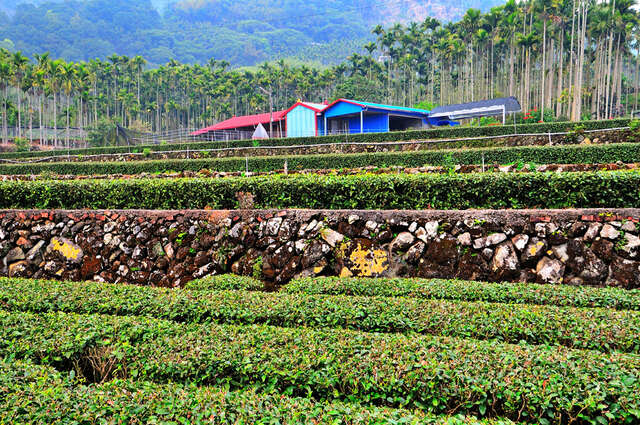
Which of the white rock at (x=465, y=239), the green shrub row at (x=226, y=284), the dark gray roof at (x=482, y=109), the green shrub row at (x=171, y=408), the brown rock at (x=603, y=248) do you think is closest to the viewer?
the green shrub row at (x=171, y=408)

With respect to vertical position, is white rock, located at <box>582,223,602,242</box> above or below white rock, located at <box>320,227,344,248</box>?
above

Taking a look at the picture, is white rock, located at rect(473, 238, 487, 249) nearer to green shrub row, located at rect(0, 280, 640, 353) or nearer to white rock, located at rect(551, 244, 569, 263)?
white rock, located at rect(551, 244, 569, 263)

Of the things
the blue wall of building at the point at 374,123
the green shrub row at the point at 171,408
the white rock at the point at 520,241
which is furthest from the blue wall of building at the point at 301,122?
the green shrub row at the point at 171,408

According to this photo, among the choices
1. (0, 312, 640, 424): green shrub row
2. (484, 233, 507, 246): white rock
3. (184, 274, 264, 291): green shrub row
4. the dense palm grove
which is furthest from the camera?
the dense palm grove

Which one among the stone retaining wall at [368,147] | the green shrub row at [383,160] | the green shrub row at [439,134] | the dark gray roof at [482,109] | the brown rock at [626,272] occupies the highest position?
the dark gray roof at [482,109]

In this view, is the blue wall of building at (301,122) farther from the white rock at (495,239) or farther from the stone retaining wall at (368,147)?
the white rock at (495,239)

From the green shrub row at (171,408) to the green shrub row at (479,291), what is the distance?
262 centimetres

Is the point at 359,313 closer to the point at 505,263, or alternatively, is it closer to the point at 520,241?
the point at 505,263

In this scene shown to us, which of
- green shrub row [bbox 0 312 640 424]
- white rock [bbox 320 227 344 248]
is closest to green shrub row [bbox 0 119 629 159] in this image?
white rock [bbox 320 227 344 248]

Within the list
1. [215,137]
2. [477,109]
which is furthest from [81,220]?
[215,137]

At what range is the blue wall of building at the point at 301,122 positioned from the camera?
3517 centimetres

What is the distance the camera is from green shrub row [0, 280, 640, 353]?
4008 mm

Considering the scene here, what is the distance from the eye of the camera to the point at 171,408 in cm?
283

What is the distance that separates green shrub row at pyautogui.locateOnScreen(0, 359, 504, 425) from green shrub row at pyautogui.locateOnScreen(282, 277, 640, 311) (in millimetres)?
2619
